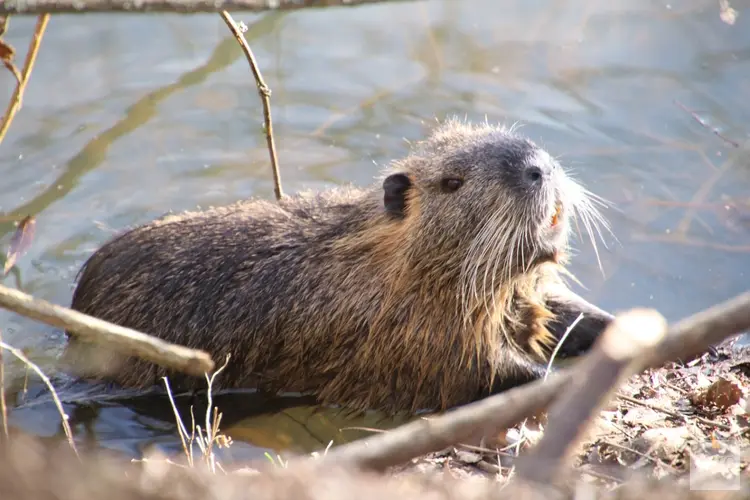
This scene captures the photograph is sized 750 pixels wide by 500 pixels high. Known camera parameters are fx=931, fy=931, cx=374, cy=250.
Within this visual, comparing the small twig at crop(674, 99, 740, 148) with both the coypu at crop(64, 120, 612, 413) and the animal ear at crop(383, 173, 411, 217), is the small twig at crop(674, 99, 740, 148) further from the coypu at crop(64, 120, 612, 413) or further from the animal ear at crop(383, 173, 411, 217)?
the animal ear at crop(383, 173, 411, 217)

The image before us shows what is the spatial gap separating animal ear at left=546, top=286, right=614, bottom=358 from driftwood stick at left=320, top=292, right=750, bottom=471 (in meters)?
2.67

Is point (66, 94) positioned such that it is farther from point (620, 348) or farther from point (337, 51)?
point (620, 348)

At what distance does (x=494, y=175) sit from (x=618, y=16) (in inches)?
148

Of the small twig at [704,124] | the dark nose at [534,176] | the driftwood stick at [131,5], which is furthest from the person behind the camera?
the small twig at [704,124]

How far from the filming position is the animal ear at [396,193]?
13.3ft

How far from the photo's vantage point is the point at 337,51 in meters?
6.80

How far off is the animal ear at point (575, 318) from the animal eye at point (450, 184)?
955mm

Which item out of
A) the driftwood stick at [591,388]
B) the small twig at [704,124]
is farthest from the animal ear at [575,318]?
the driftwood stick at [591,388]

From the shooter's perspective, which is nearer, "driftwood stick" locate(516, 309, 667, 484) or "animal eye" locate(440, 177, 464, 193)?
"driftwood stick" locate(516, 309, 667, 484)

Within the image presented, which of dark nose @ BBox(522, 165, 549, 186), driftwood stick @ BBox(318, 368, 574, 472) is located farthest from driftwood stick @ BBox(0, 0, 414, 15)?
dark nose @ BBox(522, 165, 549, 186)

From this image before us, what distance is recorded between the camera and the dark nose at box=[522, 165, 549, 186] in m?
3.73

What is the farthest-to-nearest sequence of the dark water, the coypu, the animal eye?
1. the dark water
2. the coypu
3. the animal eye

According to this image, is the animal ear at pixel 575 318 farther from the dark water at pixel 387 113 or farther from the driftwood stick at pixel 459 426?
the driftwood stick at pixel 459 426

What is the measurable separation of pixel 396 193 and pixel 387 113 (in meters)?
2.37
